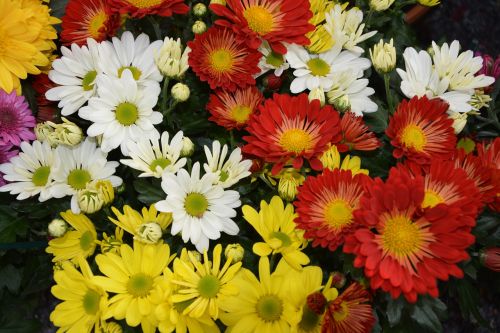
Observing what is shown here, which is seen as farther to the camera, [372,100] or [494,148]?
[372,100]

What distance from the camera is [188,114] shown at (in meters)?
1.16

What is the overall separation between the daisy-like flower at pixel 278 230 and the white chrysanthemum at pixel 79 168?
0.91 ft

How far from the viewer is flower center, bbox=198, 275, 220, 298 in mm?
917

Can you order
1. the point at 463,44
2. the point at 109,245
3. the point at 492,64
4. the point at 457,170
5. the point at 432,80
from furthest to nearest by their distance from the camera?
1. the point at 463,44
2. the point at 492,64
3. the point at 432,80
4. the point at 109,245
5. the point at 457,170

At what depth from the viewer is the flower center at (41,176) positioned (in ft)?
3.54

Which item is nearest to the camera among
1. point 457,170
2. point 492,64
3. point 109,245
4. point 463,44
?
point 457,170

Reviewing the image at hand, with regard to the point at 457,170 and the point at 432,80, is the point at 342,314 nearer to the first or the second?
the point at 457,170

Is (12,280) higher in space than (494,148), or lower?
lower

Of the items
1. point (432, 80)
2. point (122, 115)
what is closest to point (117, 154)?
point (122, 115)

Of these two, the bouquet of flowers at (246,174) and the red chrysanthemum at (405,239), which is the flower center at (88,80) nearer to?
the bouquet of flowers at (246,174)

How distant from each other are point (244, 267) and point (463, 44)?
127 centimetres

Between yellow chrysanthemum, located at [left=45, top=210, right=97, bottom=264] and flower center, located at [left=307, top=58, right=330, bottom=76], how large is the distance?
1.79 feet

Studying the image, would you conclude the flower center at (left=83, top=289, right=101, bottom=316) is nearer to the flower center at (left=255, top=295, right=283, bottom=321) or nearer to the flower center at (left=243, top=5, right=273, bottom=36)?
the flower center at (left=255, top=295, right=283, bottom=321)

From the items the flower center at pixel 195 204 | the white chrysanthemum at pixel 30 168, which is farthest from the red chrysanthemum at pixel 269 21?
the white chrysanthemum at pixel 30 168
